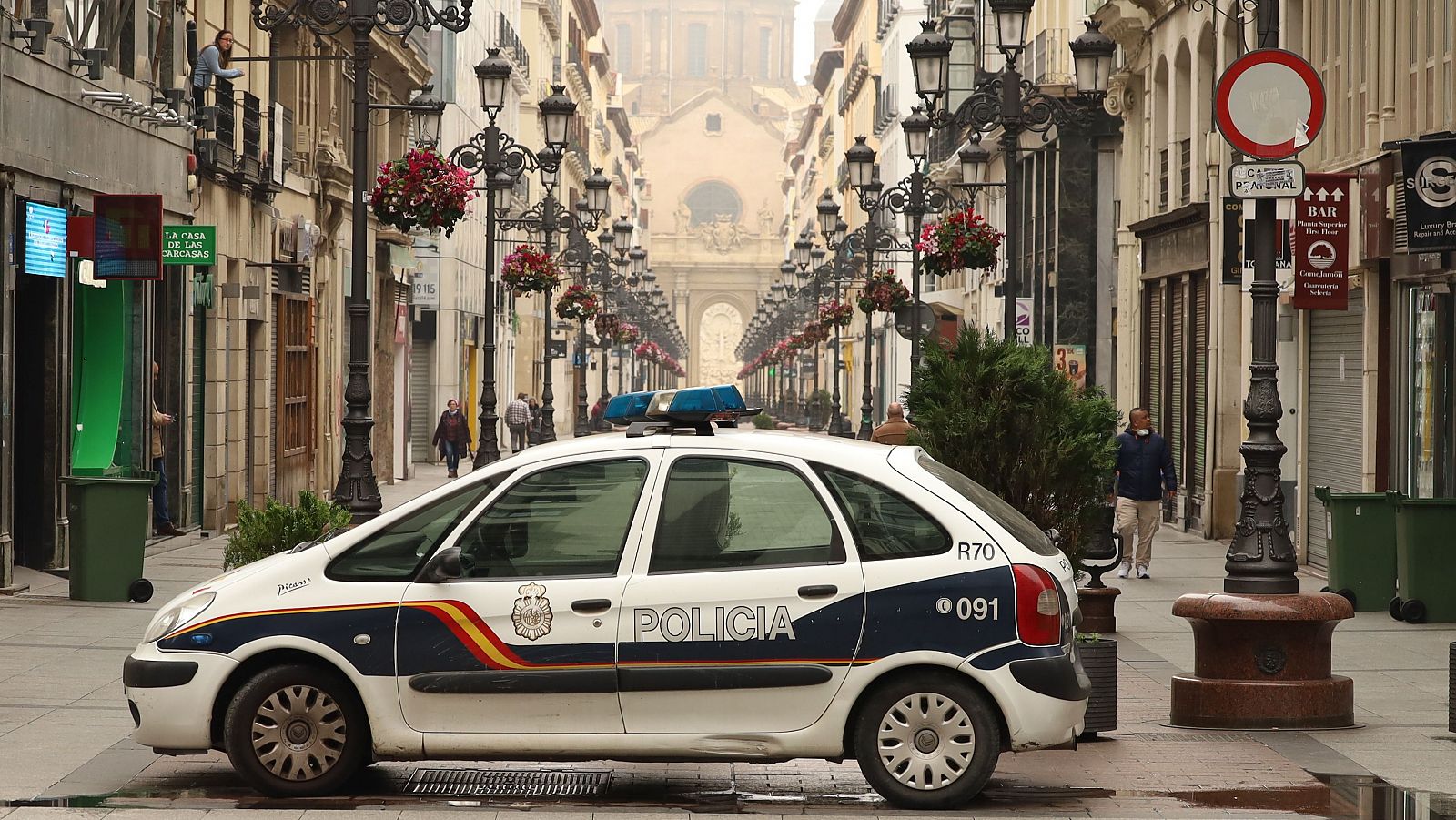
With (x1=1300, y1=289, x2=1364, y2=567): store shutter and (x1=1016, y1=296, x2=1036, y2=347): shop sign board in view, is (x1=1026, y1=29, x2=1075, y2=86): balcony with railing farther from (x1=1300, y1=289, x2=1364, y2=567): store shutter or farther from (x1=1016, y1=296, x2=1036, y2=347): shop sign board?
(x1=1300, y1=289, x2=1364, y2=567): store shutter

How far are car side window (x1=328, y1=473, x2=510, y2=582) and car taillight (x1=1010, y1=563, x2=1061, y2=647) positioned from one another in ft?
6.80

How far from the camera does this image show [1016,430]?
11664 millimetres

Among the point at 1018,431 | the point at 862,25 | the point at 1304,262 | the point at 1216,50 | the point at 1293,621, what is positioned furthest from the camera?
the point at 862,25

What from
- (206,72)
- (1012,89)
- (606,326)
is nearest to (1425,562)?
(1012,89)

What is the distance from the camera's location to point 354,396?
1505 centimetres

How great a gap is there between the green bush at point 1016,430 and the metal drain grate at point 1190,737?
5.48 ft

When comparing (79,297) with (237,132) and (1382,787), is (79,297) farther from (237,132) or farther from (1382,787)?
(1382,787)

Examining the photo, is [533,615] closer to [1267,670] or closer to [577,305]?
[1267,670]

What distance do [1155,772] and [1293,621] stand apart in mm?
1768

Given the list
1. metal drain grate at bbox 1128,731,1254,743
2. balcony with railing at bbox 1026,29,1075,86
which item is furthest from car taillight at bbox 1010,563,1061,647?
balcony with railing at bbox 1026,29,1075,86

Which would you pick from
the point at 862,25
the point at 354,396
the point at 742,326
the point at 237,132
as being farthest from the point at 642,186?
the point at 354,396

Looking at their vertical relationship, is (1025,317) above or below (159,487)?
above

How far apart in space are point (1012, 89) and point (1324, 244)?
3808 millimetres

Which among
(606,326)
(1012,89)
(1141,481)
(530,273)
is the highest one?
(1012,89)
